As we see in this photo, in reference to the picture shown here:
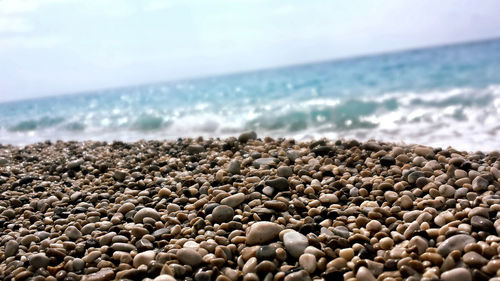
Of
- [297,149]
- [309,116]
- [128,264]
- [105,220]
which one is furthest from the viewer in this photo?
[309,116]

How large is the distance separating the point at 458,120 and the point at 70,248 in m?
8.55

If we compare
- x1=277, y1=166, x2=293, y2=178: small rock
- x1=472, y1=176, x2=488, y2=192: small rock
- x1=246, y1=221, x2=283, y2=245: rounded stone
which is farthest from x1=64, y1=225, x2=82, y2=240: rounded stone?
x1=472, y1=176, x2=488, y2=192: small rock

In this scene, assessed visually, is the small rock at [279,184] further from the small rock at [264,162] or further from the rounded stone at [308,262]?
→ the rounded stone at [308,262]

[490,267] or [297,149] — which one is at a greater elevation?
[297,149]

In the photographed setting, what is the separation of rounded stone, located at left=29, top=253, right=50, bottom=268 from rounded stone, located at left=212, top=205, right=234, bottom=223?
1.11 meters

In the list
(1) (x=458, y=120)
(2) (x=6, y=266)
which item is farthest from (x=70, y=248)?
(1) (x=458, y=120)

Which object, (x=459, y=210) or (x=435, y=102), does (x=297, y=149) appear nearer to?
(x=459, y=210)

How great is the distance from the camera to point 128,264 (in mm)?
2537

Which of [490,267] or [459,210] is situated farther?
[459,210]

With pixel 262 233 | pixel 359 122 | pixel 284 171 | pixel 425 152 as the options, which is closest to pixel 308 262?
pixel 262 233

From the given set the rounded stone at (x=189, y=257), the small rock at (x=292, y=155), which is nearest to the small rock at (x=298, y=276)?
the rounded stone at (x=189, y=257)

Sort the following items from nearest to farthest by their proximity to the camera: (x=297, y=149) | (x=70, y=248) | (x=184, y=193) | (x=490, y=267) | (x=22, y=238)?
(x=490, y=267)
(x=70, y=248)
(x=22, y=238)
(x=184, y=193)
(x=297, y=149)

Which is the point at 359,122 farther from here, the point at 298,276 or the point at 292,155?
the point at 298,276

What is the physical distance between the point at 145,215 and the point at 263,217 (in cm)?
90
